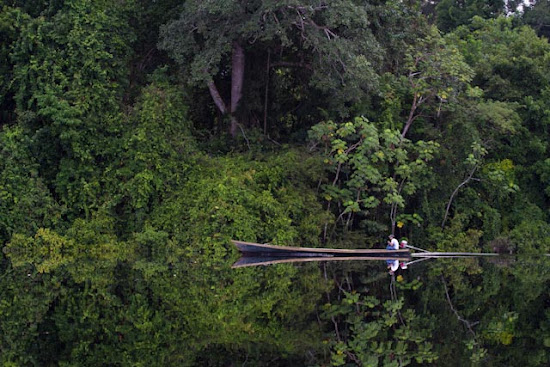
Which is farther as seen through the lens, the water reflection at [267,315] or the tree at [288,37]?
the tree at [288,37]

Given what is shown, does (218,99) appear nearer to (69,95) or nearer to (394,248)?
(69,95)

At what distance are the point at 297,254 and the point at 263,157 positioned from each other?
317 cm

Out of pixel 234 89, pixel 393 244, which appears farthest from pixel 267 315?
pixel 234 89

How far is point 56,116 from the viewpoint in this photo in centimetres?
2217

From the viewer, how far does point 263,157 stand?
2403 centimetres

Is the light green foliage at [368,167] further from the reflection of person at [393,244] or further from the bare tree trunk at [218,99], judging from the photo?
the bare tree trunk at [218,99]

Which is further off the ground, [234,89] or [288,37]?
[288,37]

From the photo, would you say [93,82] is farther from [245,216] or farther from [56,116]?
[245,216]

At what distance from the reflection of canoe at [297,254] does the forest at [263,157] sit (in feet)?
1.65

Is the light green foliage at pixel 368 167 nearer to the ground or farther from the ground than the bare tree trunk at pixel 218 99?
nearer to the ground

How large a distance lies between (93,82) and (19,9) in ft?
7.77

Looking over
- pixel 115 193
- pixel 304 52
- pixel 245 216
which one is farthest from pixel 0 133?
pixel 304 52

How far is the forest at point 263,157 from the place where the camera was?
679 inches

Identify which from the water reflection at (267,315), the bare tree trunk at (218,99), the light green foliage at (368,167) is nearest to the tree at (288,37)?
the light green foliage at (368,167)
